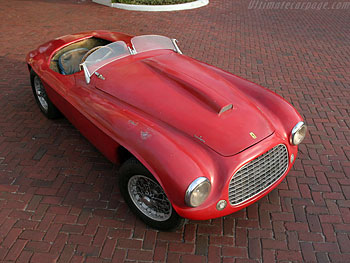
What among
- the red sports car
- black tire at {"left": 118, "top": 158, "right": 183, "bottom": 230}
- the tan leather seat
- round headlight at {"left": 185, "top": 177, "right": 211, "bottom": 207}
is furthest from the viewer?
the tan leather seat

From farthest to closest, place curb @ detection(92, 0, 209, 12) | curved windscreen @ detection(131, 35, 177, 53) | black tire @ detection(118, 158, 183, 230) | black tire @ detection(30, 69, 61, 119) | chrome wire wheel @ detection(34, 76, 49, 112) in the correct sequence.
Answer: curb @ detection(92, 0, 209, 12) → chrome wire wheel @ detection(34, 76, 49, 112) → black tire @ detection(30, 69, 61, 119) → curved windscreen @ detection(131, 35, 177, 53) → black tire @ detection(118, 158, 183, 230)

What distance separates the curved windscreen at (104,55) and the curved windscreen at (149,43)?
16cm

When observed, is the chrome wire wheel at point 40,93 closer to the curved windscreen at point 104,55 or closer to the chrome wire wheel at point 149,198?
the curved windscreen at point 104,55

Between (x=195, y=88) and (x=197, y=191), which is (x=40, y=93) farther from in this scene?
(x=197, y=191)

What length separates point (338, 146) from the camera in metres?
4.21

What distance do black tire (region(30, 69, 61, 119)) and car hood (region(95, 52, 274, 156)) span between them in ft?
4.31

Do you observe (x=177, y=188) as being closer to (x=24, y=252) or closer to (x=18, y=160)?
(x=24, y=252)

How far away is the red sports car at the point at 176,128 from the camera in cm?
269

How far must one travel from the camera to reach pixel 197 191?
2557 mm

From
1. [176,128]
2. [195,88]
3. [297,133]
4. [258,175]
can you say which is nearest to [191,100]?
[195,88]

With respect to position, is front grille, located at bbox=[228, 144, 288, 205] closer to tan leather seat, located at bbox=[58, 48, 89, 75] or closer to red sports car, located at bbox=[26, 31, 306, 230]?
red sports car, located at bbox=[26, 31, 306, 230]

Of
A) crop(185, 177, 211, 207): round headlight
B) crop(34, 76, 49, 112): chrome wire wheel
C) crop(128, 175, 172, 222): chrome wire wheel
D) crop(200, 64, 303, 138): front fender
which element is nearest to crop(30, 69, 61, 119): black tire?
crop(34, 76, 49, 112): chrome wire wheel

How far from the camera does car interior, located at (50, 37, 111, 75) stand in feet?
13.9

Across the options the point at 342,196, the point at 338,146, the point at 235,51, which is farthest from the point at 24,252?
the point at 235,51
